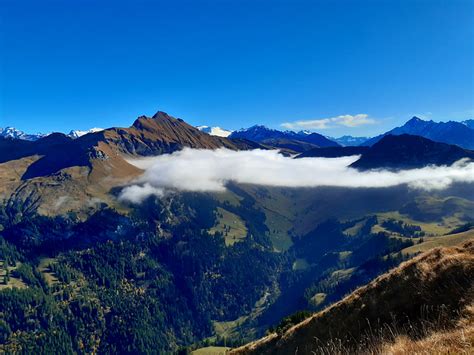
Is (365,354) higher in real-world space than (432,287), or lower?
higher

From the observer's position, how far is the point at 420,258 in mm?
34000

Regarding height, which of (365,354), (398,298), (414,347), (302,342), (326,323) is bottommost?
(302,342)

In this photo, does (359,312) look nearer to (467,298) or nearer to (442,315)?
(467,298)

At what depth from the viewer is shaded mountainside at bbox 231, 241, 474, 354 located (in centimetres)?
2559

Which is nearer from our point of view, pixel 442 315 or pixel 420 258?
pixel 442 315

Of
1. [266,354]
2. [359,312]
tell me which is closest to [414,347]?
[359,312]

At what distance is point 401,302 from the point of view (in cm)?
3106

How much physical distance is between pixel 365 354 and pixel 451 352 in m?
4.32

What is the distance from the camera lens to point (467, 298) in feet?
77.5

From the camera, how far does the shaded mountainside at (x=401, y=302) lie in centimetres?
2559

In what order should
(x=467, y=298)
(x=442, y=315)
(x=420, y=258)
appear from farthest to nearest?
1. (x=420, y=258)
2. (x=467, y=298)
3. (x=442, y=315)

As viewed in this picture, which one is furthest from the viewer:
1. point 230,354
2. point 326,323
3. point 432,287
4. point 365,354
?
point 230,354

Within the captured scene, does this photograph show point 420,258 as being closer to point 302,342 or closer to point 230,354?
point 302,342

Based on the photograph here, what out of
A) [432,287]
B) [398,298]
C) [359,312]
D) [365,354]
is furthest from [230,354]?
[365,354]
